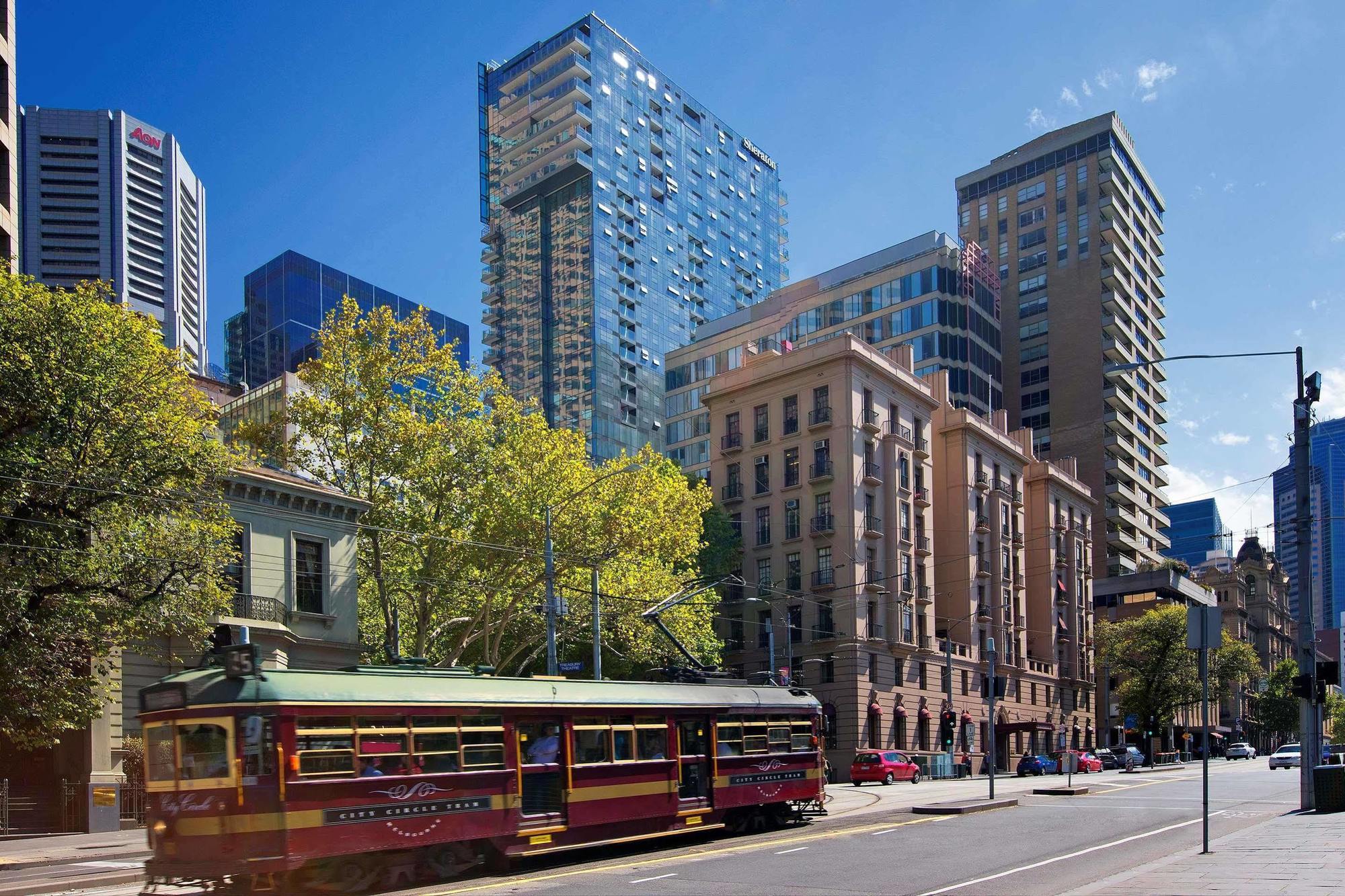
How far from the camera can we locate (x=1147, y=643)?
78.2 m

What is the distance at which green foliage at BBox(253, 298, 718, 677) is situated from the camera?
3894 centimetres

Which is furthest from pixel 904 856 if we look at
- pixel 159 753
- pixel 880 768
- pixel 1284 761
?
pixel 1284 761

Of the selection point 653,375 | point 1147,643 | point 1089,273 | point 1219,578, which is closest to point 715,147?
point 653,375

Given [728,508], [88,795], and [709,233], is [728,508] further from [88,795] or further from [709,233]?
[709,233]

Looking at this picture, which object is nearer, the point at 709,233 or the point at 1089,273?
the point at 1089,273

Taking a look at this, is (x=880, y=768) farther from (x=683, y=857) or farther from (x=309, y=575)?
(x=683, y=857)

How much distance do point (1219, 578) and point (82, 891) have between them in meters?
132

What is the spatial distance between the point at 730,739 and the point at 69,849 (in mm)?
13482

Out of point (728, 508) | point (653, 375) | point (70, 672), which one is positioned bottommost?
point (70, 672)

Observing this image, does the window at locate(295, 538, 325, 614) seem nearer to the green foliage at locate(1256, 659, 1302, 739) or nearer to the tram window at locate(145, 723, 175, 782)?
the tram window at locate(145, 723, 175, 782)

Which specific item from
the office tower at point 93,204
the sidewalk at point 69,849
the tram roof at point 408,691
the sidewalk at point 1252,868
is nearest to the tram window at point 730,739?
the tram roof at point 408,691

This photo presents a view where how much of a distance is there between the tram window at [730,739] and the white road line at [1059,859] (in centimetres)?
667

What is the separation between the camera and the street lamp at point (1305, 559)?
78.6 feet

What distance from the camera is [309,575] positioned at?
112ft
